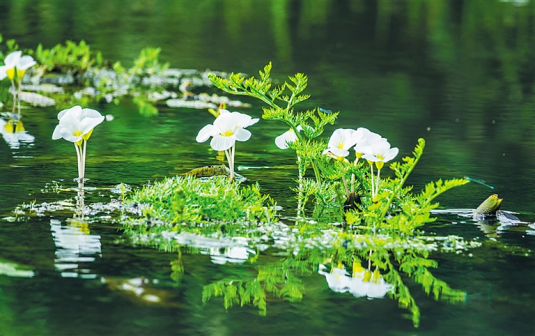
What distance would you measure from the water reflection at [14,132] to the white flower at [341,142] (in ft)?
12.0

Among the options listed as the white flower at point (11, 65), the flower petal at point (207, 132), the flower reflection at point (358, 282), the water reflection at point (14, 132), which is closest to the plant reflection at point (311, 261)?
the flower reflection at point (358, 282)

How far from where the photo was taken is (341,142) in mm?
5637

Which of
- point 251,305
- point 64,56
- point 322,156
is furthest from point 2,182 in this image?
point 64,56

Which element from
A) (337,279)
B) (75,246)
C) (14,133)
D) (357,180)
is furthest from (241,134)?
(14,133)

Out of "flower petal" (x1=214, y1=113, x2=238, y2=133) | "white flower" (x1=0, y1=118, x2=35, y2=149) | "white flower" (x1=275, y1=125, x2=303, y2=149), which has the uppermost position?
"flower petal" (x1=214, y1=113, x2=238, y2=133)

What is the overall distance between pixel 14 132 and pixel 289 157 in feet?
9.52

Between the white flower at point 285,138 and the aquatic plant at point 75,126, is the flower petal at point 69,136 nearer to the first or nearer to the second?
the aquatic plant at point 75,126

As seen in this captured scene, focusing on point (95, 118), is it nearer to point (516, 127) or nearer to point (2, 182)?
point (2, 182)

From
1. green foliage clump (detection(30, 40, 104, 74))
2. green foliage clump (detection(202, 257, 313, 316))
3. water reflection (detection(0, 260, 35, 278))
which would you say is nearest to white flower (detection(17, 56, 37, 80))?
water reflection (detection(0, 260, 35, 278))

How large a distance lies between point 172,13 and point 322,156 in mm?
20114

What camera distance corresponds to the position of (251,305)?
13.9 feet

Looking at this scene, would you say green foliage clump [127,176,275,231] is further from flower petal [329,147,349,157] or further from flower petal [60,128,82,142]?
flower petal [60,128,82,142]

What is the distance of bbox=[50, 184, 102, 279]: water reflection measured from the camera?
457cm

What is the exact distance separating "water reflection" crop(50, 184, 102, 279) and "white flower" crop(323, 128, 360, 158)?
1.60 metres
